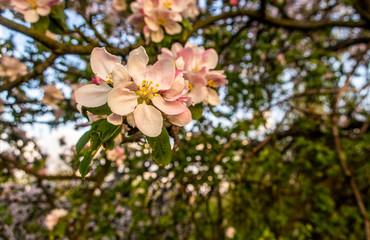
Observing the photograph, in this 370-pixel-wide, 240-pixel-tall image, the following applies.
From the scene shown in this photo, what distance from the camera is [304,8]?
4406 millimetres

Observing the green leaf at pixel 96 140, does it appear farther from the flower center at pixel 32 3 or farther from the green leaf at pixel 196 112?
the flower center at pixel 32 3

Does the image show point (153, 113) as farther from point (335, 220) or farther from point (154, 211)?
point (154, 211)

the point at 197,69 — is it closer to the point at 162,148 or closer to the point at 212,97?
the point at 212,97

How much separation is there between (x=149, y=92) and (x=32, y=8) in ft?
3.43

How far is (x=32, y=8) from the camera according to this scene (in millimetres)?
1368

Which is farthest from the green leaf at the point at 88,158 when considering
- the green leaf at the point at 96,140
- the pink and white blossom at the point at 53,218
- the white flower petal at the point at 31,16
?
the pink and white blossom at the point at 53,218

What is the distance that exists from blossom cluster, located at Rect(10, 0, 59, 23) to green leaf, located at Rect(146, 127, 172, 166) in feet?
3.43

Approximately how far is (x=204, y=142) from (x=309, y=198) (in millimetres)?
2394

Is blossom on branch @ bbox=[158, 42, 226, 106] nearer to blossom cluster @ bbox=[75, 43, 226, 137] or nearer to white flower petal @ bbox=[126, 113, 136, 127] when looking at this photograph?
blossom cluster @ bbox=[75, 43, 226, 137]

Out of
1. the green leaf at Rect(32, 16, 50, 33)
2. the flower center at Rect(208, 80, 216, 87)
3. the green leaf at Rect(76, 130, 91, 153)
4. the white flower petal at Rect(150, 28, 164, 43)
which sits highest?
the green leaf at Rect(32, 16, 50, 33)

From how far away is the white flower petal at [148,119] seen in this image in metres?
0.69

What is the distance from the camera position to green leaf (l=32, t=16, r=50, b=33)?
1.40 meters

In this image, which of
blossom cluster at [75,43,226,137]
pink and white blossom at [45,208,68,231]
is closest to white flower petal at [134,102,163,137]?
blossom cluster at [75,43,226,137]

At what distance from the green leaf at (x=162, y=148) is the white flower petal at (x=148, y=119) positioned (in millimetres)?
67
